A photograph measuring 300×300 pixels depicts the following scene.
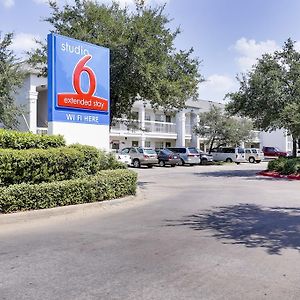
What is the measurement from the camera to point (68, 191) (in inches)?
406

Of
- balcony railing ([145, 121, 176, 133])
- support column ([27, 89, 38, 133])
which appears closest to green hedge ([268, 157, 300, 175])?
support column ([27, 89, 38, 133])

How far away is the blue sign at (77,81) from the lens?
12.3m

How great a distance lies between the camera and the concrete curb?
8.71 m

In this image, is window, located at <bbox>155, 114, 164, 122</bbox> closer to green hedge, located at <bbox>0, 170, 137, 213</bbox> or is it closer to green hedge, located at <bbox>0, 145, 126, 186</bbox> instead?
green hedge, located at <bbox>0, 170, 137, 213</bbox>

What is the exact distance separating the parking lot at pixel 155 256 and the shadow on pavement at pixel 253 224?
2 cm

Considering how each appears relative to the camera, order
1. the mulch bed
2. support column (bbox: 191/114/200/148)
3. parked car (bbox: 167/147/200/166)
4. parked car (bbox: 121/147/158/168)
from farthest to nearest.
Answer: support column (bbox: 191/114/200/148), parked car (bbox: 167/147/200/166), parked car (bbox: 121/147/158/168), the mulch bed

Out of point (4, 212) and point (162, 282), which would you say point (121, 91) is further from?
point (162, 282)

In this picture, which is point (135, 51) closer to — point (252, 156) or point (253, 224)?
point (253, 224)

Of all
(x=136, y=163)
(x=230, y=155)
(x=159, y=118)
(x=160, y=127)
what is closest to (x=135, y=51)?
(x=136, y=163)

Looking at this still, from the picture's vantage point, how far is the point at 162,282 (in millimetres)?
5000

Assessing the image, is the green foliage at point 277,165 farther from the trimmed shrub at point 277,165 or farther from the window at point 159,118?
the window at point 159,118

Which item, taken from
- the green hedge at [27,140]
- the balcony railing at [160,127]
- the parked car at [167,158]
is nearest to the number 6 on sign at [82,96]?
the green hedge at [27,140]

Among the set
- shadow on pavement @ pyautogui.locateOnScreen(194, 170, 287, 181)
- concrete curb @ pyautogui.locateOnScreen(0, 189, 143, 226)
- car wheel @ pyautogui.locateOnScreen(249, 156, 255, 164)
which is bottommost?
concrete curb @ pyautogui.locateOnScreen(0, 189, 143, 226)

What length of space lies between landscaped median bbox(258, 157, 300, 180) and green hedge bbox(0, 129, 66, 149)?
47.8 ft
